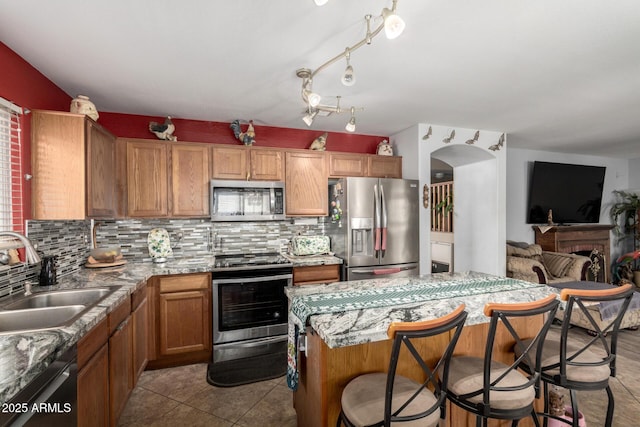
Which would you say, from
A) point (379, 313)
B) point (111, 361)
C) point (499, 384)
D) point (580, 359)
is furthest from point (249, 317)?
point (580, 359)

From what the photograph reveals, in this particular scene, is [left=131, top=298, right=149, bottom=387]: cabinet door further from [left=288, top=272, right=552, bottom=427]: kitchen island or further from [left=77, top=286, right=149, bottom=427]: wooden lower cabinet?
[left=288, top=272, right=552, bottom=427]: kitchen island

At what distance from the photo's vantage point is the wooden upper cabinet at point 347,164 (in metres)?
3.73

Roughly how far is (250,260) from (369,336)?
2.27m

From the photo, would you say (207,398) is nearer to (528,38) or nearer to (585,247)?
(528,38)

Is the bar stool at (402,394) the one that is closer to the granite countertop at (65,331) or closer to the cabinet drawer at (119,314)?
the granite countertop at (65,331)

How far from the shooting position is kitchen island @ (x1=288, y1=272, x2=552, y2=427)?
136cm

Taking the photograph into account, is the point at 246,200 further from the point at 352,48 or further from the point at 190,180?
the point at 352,48

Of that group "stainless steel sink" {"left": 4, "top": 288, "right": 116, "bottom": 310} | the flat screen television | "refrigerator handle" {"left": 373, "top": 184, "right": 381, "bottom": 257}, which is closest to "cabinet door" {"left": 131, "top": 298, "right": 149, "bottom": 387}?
"stainless steel sink" {"left": 4, "top": 288, "right": 116, "bottom": 310}

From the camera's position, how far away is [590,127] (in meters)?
3.88

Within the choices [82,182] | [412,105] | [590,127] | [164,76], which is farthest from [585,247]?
[82,182]

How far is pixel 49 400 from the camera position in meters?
1.20

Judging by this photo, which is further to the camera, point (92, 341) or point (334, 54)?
point (334, 54)

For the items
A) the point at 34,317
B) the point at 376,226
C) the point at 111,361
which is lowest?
the point at 111,361

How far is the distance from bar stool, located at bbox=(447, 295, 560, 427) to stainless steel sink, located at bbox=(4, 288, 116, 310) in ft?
6.70
